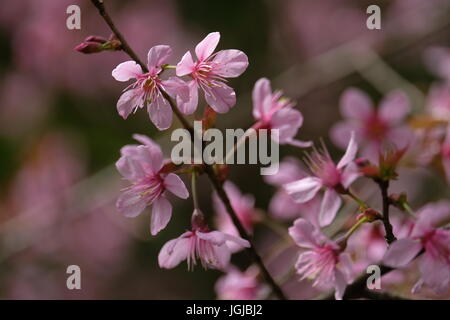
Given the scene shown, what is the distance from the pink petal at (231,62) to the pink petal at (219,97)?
0.08 feet

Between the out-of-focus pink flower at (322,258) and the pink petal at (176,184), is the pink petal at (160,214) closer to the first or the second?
the pink petal at (176,184)

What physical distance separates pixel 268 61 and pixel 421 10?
2.20 feet

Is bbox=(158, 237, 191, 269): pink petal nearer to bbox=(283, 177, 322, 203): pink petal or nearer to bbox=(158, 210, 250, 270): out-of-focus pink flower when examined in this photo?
bbox=(158, 210, 250, 270): out-of-focus pink flower

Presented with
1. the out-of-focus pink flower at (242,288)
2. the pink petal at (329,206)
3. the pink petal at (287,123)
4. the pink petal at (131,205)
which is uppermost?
the pink petal at (287,123)

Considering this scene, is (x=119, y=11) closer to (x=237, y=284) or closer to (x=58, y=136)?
(x=58, y=136)

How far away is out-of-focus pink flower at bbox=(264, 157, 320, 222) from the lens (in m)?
1.53

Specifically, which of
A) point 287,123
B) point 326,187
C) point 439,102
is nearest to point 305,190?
point 326,187

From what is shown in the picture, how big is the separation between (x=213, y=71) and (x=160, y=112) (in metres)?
0.12

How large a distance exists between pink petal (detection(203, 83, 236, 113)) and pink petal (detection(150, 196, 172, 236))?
175 millimetres

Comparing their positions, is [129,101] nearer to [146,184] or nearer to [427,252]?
[146,184]

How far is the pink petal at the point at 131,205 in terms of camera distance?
1.17 meters

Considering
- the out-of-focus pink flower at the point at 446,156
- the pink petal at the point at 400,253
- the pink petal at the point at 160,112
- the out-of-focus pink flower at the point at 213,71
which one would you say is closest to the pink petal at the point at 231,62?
the out-of-focus pink flower at the point at 213,71

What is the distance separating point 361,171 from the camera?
1.18 meters
